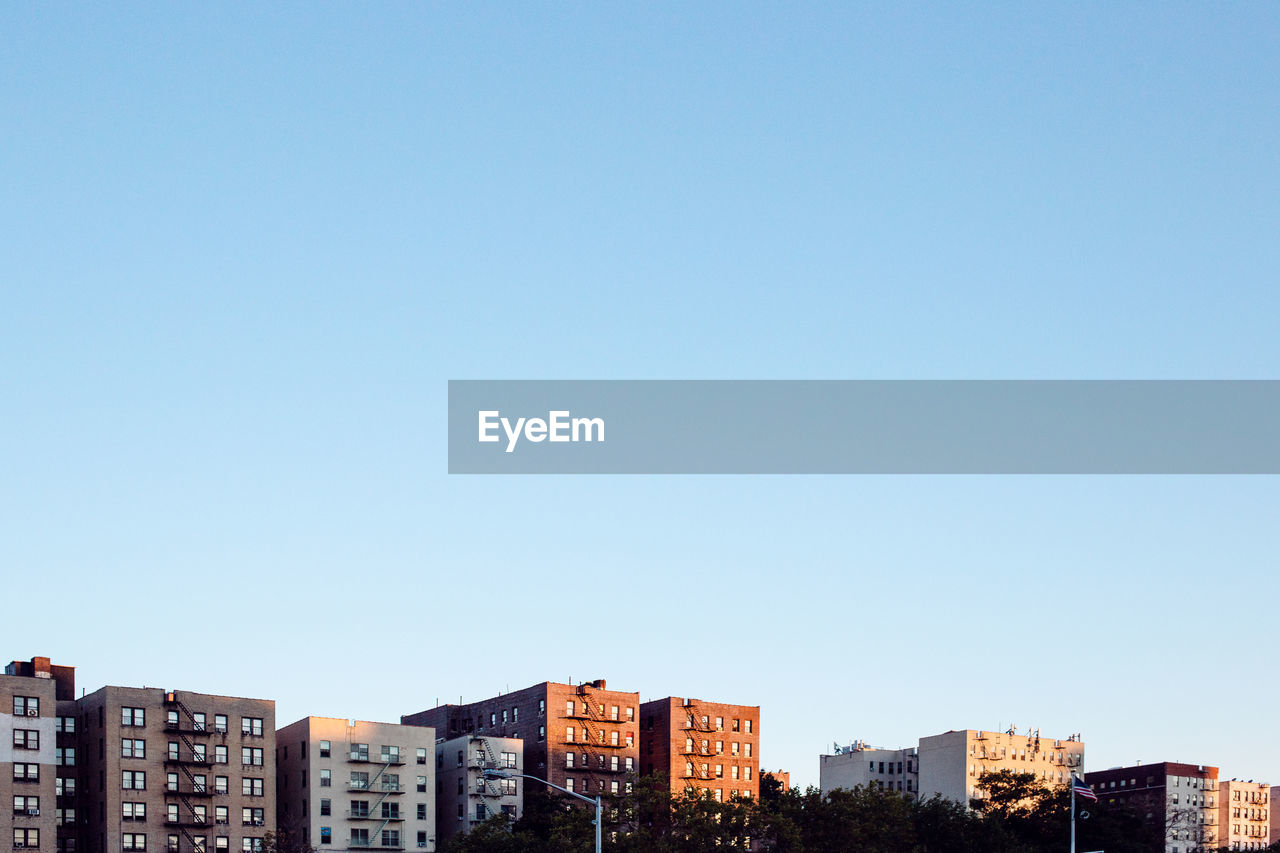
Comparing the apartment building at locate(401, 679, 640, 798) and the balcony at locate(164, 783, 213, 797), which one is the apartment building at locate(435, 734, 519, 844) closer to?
the apartment building at locate(401, 679, 640, 798)

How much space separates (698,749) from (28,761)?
80.7 metres

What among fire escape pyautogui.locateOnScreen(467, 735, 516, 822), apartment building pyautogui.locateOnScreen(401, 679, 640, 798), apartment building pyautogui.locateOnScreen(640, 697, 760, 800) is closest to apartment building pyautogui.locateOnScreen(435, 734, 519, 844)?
fire escape pyautogui.locateOnScreen(467, 735, 516, 822)

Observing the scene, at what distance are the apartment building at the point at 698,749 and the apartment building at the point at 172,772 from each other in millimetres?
54179

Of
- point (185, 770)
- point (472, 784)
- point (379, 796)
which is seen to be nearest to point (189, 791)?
point (185, 770)

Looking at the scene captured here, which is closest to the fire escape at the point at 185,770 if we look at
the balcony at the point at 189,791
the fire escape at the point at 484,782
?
the balcony at the point at 189,791

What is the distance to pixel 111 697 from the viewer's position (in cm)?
14812

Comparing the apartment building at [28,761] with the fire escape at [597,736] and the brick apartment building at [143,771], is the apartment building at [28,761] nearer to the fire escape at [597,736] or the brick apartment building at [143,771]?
the brick apartment building at [143,771]

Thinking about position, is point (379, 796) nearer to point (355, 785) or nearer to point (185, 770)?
point (355, 785)

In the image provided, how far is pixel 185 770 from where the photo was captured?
151000mm

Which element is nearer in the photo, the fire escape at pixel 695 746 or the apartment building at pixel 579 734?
the apartment building at pixel 579 734

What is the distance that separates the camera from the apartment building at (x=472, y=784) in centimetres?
17438

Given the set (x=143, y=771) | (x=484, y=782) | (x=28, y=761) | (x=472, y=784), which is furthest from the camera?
(x=472, y=784)

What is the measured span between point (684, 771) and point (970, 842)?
120 ft

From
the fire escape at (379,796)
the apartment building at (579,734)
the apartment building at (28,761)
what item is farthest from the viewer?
the apartment building at (579,734)
